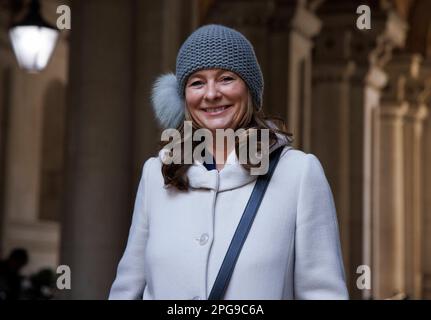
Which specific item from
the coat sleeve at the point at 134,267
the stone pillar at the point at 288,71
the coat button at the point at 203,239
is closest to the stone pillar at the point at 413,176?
the stone pillar at the point at 288,71

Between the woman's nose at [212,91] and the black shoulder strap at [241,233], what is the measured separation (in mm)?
226

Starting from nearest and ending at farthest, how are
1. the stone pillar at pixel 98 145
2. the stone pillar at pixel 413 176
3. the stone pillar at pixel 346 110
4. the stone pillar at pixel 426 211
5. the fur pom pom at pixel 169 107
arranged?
1. the fur pom pom at pixel 169 107
2. the stone pillar at pixel 98 145
3. the stone pillar at pixel 346 110
4. the stone pillar at pixel 413 176
5. the stone pillar at pixel 426 211

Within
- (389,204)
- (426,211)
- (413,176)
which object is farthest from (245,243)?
(426,211)

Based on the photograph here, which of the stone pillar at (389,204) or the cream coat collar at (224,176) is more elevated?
the cream coat collar at (224,176)

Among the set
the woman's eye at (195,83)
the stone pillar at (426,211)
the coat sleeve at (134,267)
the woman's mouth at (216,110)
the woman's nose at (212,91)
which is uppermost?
the woman's eye at (195,83)

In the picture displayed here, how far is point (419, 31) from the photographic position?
83.9ft

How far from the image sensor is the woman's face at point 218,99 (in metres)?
3.58

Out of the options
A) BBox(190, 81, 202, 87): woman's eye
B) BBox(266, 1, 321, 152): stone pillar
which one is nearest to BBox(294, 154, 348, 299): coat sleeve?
BBox(190, 81, 202, 87): woman's eye

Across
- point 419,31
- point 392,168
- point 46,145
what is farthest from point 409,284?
point 46,145

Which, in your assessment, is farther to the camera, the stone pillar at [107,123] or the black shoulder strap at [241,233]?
the stone pillar at [107,123]

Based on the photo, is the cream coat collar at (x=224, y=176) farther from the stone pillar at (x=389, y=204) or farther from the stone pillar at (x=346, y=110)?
the stone pillar at (x=389, y=204)
